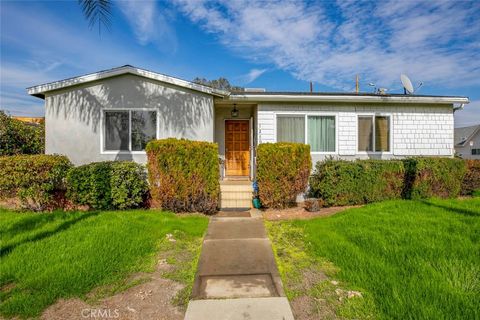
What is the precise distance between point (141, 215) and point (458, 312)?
580 cm

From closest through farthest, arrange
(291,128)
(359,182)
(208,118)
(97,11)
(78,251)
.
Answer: (78,251) → (97,11) → (359,182) → (208,118) → (291,128)

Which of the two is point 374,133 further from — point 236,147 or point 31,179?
point 31,179

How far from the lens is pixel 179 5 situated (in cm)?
983

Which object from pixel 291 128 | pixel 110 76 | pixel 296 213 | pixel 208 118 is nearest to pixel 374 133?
pixel 291 128

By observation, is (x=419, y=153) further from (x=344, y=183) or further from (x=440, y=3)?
(x=440, y=3)

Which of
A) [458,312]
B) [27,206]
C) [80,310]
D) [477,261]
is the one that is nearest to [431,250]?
[477,261]

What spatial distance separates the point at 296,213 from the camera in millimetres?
7211

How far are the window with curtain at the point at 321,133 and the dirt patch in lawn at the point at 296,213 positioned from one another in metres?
2.50

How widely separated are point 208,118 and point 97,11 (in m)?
3.99

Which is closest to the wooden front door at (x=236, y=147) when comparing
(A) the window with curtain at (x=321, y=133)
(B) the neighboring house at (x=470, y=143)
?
(A) the window with curtain at (x=321, y=133)

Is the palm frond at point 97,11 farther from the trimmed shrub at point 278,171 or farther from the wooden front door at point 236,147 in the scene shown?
the wooden front door at point 236,147

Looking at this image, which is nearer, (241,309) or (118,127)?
(241,309)

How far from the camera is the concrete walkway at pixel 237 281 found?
2.81 meters
